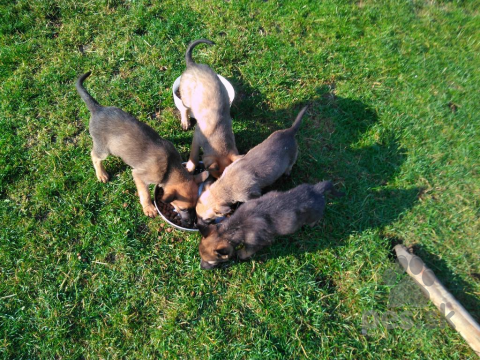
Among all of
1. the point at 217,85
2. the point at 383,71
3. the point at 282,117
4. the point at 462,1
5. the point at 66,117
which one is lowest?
the point at 66,117

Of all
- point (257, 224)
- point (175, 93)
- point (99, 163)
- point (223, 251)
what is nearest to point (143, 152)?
point (99, 163)

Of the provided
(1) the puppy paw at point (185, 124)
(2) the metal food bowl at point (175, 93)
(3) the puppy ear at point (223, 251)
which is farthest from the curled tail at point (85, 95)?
(3) the puppy ear at point (223, 251)

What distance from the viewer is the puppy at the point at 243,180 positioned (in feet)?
14.1

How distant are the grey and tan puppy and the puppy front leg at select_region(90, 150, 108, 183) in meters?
1.91

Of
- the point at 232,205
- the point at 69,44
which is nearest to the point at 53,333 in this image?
the point at 232,205

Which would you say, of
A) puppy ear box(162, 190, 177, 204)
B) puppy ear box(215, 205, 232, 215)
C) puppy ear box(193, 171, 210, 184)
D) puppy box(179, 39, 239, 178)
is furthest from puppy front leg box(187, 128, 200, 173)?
puppy ear box(215, 205, 232, 215)

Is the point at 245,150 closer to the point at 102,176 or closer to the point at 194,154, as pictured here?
the point at 194,154

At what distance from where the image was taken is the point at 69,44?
19.4 feet

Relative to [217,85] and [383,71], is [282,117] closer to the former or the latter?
[217,85]

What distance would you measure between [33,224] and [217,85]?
11.3ft

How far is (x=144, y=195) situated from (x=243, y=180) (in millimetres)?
1504

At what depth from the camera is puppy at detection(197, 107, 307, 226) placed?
429cm

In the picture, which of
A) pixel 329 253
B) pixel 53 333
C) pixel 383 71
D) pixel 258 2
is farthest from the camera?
pixel 258 2

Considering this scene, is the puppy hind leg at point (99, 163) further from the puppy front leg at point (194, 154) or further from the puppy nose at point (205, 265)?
the puppy nose at point (205, 265)
